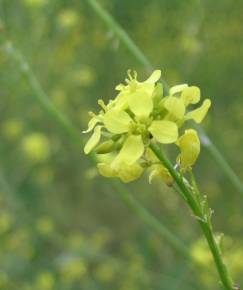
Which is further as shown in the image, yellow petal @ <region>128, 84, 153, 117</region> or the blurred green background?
the blurred green background

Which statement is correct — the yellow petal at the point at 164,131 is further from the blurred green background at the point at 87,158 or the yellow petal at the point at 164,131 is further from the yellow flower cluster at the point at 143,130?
the blurred green background at the point at 87,158

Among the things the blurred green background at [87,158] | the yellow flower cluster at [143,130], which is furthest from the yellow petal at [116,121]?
the blurred green background at [87,158]

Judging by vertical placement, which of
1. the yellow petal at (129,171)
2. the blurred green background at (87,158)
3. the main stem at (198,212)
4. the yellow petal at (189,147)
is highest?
the blurred green background at (87,158)

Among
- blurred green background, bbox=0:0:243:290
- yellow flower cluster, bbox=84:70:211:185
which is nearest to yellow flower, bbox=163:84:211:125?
yellow flower cluster, bbox=84:70:211:185

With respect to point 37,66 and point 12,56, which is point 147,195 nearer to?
point 37,66

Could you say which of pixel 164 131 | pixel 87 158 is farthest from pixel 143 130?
pixel 87 158

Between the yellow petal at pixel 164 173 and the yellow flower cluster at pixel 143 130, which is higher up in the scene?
the yellow flower cluster at pixel 143 130

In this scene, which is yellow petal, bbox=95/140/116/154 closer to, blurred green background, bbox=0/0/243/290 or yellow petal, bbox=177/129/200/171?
yellow petal, bbox=177/129/200/171
